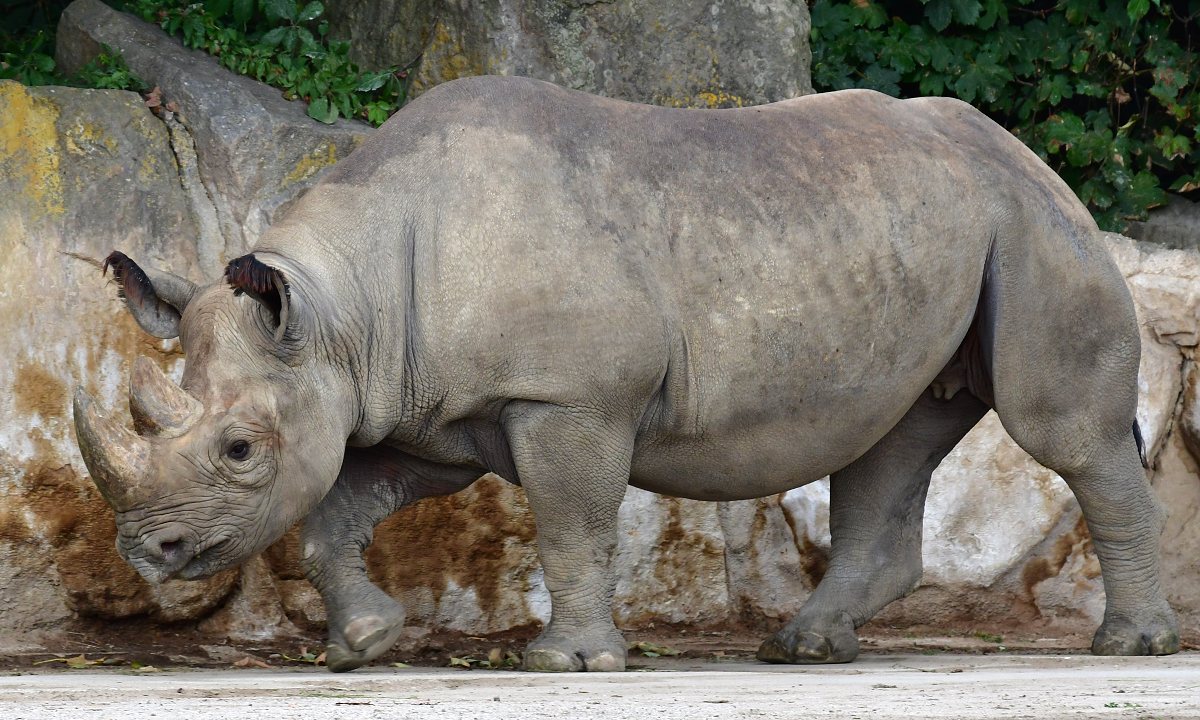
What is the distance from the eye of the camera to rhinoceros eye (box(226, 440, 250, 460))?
17.2 ft

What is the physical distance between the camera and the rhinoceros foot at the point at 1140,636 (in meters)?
6.61

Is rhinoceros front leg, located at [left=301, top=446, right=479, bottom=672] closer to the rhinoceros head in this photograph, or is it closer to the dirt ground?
the dirt ground

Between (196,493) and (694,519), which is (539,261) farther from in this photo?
(694,519)

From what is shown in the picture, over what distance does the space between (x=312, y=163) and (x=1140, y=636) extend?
3639mm

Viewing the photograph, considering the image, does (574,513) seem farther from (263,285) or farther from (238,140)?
(238,140)

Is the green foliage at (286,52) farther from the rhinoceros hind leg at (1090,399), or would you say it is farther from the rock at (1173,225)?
the rock at (1173,225)

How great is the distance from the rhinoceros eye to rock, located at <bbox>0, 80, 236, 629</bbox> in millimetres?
1722

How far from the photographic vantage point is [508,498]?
723 centimetres

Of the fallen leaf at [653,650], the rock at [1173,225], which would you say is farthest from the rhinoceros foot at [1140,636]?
the rock at [1173,225]

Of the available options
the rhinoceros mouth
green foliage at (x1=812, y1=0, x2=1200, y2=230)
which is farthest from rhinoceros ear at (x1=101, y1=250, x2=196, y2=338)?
green foliage at (x1=812, y1=0, x2=1200, y2=230)

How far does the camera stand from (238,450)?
5258 mm

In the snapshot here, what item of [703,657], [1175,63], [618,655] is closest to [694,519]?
[703,657]

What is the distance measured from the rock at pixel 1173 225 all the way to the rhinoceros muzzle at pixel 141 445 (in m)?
5.45

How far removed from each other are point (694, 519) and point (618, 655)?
1.79 m
